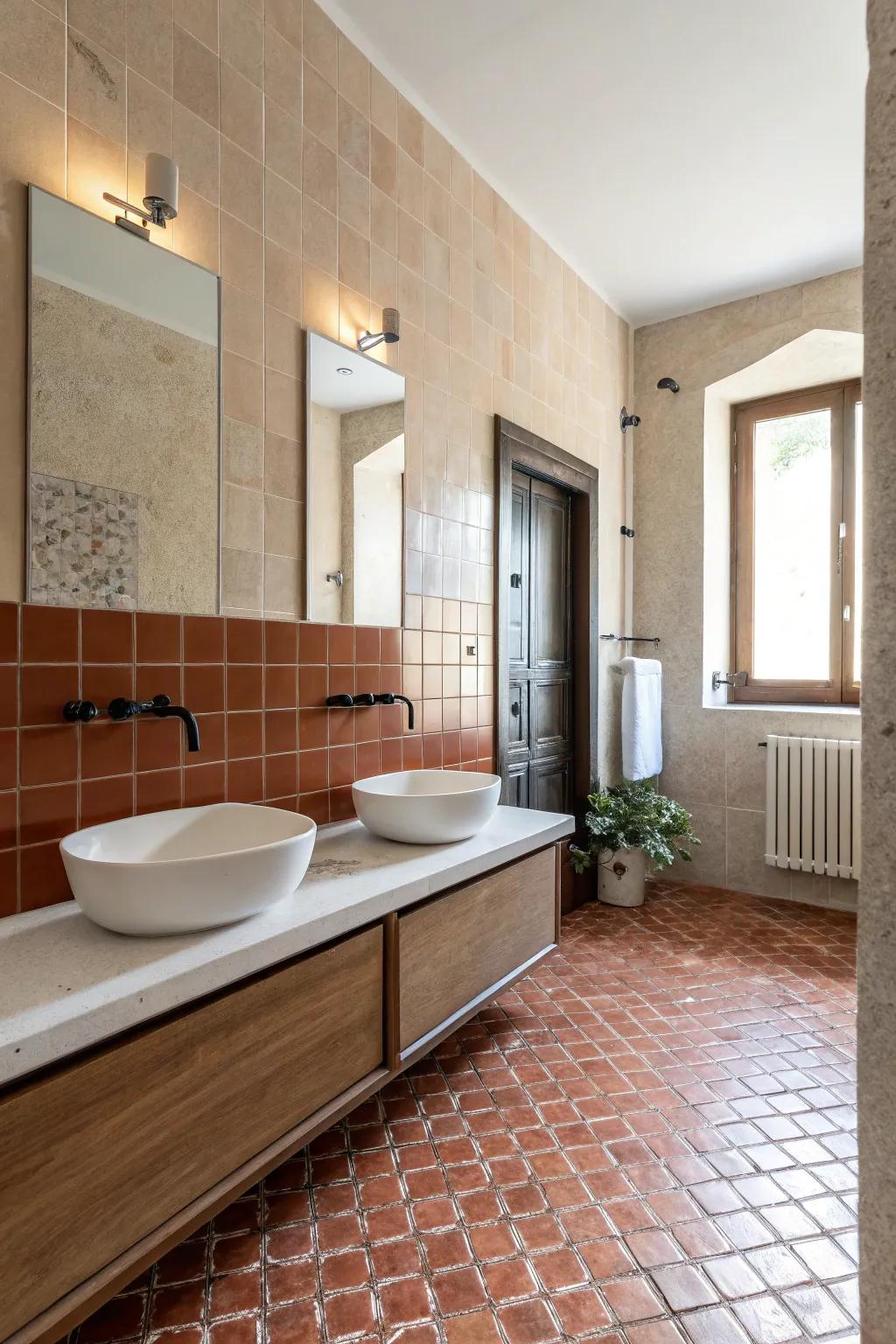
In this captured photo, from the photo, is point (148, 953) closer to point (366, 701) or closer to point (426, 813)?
point (426, 813)

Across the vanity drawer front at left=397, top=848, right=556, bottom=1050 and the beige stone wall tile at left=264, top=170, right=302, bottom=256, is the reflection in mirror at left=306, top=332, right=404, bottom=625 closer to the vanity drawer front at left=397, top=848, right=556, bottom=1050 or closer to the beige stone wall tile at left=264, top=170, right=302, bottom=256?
the beige stone wall tile at left=264, top=170, right=302, bottom=256

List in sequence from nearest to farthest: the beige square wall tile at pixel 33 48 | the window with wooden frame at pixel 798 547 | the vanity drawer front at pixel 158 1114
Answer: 1. the vanity drawer front at pixel 158 1114
2. the beige square wall tile at pixel 33 48
3. the window with wooden frame at pixel 798 547

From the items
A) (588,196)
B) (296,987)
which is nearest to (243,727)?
(296,987)

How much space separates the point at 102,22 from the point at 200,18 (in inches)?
12.3

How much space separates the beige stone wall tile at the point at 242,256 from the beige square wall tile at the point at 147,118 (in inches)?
7.4

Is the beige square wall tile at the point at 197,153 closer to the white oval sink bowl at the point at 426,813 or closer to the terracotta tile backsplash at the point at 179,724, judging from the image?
the terracotta tile backsplash at the point at 179,724

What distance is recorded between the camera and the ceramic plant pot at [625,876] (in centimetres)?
350

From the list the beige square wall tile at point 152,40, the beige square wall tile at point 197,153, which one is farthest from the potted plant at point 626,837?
the beige square wall tile at point 152,40

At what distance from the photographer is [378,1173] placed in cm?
165

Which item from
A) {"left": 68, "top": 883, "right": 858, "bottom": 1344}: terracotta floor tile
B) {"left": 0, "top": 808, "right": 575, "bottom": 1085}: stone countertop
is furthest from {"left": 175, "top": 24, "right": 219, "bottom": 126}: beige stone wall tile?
{"left": 68, "top": 883, "right": 858, "bottom": 1344}: terracotta floor tile

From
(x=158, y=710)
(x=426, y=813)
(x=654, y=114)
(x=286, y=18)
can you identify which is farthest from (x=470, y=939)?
(x=654, y=114)

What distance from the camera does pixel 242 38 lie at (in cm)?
182

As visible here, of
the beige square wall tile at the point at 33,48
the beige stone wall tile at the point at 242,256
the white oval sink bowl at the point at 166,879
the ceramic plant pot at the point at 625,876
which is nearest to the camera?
the white oval sink bowl at the point at 166,879

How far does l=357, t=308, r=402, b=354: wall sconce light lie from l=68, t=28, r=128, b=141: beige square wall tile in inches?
30.6
